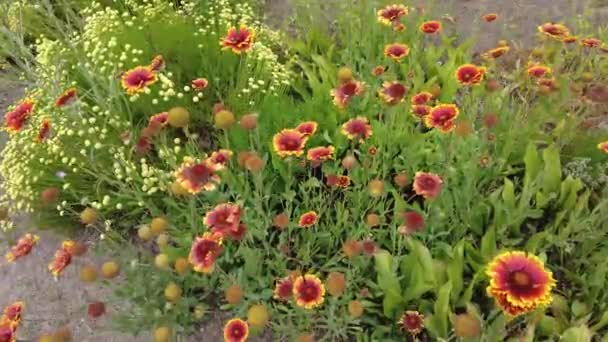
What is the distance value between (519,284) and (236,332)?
0.77m

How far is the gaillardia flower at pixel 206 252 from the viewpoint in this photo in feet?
5.29

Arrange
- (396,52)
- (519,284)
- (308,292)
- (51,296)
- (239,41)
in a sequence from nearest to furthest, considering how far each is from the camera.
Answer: (519,284) < (308,292) < (239,41) < (396,52) < (51,296)

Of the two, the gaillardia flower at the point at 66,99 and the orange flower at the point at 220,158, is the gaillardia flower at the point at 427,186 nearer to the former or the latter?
the orange flower at the point at 220,158

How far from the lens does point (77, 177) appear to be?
2.46 metres

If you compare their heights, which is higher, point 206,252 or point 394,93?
point 394,93

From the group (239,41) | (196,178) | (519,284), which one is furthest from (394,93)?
(519,284)

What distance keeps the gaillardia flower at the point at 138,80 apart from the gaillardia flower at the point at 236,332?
84cm

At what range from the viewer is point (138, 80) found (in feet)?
6.42

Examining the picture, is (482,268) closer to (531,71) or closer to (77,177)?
(531,71)

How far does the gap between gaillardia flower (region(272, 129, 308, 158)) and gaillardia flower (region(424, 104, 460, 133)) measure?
41cm

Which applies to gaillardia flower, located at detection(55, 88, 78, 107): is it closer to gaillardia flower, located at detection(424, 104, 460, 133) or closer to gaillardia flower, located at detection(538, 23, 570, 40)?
gaillardia flower, located at detection(424, 104, 460, 133)

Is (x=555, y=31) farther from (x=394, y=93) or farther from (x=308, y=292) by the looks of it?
(x=308, y=292)

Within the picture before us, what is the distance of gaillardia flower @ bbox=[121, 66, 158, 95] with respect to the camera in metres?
1.93

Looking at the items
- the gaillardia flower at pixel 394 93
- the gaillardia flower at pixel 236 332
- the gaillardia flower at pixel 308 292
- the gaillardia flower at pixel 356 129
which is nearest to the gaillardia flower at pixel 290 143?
the gaillardia flower at pixel 356 129
